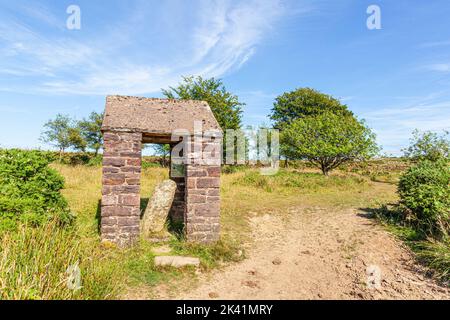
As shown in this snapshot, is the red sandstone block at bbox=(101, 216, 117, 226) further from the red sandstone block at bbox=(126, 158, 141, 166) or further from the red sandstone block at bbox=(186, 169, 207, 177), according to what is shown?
the red sandstone block at bbox=(186, 169, 207, 177)

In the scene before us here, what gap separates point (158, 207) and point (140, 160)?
1563 millimetres

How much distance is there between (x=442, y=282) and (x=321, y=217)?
5.25 metres

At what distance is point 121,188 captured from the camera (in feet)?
21.3

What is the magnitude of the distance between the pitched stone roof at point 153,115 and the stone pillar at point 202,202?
0.82 meters

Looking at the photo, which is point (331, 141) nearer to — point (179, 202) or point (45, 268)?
point (179, 202)

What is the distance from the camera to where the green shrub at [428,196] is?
6.90 meters

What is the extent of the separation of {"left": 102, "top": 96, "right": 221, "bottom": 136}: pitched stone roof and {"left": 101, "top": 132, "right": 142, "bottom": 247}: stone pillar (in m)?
0.26

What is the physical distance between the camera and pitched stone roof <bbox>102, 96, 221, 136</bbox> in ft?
21.5

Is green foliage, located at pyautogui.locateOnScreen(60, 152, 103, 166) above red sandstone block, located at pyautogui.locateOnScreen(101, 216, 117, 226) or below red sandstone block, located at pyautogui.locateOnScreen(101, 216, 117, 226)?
above

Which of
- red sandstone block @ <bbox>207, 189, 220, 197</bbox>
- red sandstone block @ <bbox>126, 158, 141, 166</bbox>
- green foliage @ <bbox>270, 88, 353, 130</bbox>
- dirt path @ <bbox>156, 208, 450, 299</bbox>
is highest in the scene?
green foliage @ <bbox>270, 88, 353, 130</bbox>

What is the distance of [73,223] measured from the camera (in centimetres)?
617

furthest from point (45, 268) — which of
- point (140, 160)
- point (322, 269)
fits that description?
point (322, 269)

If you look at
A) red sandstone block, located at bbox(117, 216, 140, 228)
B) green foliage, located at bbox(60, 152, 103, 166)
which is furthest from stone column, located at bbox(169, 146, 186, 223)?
green foliage, located at bbox(60, 152, 103, 166)
